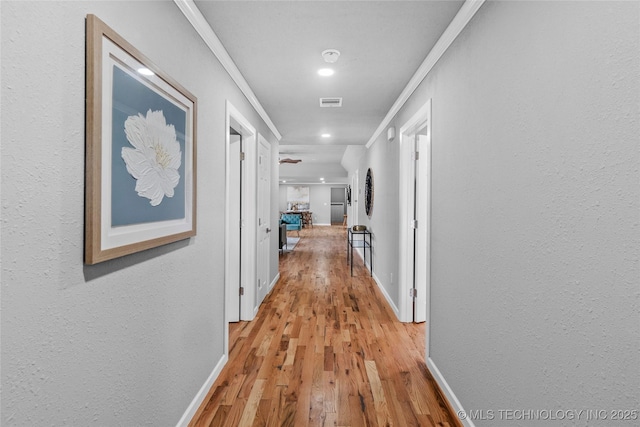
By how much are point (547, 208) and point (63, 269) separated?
150 centimetres

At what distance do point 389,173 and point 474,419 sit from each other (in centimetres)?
282

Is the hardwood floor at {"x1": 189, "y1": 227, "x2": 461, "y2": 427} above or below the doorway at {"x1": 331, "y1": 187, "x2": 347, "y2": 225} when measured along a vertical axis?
below

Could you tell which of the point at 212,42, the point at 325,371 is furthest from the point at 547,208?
the point at 212,42

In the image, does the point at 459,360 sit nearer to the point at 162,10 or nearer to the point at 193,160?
the point at 193,160

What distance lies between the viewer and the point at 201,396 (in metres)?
1.98

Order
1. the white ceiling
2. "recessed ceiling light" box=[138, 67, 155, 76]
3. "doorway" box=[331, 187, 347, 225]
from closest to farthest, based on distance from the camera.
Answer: "recessed ceiling light" box=[138, 67, 155, 76] → the white ceiling → "doorway" box=[331, 187, 347, 225]

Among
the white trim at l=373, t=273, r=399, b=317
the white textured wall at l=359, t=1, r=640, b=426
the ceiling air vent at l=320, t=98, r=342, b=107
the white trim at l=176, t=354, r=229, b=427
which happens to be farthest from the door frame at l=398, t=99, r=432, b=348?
the white trim at l=176, t=354, r=229, b=427

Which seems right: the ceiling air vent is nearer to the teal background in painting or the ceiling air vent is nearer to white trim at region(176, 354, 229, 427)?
the teal background in painting

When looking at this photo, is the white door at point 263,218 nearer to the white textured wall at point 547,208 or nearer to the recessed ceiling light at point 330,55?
the recessed ceiling light at point 330,55

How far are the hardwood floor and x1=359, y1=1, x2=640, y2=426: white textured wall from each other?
0.42m

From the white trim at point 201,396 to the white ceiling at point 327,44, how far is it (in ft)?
7.13

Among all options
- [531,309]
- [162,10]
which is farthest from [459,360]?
[162,10]

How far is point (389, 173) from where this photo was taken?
4023 millimetres

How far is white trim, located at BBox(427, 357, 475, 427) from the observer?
1.76 meters
